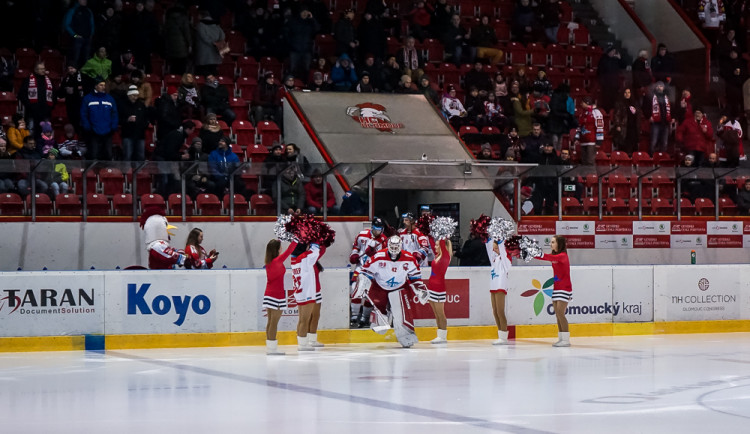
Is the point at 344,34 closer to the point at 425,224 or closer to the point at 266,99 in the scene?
the point at 266,99

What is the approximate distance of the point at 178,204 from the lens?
17641 millimetres

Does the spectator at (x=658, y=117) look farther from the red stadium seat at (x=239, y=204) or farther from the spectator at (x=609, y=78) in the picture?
the red stadium seat at (x=239, y=204)

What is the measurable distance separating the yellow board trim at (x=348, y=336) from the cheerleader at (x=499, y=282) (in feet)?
2.87

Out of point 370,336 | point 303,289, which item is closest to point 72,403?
point 303,289

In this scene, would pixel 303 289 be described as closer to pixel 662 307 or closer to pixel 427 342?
pixel 427 342

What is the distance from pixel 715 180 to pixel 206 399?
13194 mm

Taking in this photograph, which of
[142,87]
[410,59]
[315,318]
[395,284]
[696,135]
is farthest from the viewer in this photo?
[410,59]

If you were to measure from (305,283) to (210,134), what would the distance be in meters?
5.13

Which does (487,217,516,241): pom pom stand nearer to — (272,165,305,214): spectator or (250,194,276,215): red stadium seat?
(272,165,305,214): spectator

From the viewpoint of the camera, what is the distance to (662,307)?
17734 mm

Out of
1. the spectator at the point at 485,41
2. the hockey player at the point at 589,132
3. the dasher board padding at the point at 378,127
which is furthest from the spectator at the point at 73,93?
the hockey player at the point at 589,132

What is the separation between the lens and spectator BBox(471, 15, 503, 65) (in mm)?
24719

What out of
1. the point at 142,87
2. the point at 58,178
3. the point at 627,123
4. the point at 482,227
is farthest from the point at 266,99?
A: the point at 627,123

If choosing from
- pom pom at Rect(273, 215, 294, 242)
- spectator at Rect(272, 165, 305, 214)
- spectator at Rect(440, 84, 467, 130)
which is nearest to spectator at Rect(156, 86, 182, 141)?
spectator at Rect(272, 165, 305, 214)
